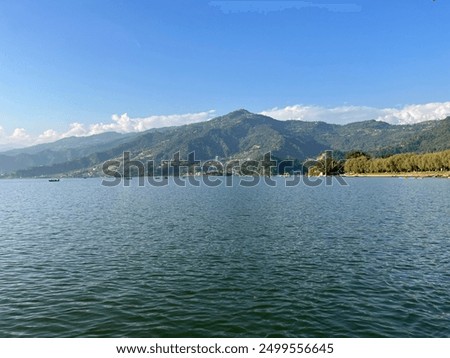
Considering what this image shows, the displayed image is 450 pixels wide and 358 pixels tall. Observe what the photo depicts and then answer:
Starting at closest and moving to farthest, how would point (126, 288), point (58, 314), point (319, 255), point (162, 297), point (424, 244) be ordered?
point (58, 314)
point (162, 297)
point (126, 288)
point (319, 255)
point (424, 244)

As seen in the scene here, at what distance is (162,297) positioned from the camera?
1258 inches

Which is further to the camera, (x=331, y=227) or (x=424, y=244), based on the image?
(x=331, y=227)

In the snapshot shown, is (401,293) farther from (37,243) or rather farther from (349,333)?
(37,243)

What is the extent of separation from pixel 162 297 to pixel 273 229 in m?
38.3

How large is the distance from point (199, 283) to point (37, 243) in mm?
33921

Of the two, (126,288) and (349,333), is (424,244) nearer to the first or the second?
(349,333)

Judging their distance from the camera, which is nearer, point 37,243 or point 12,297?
point 12,297

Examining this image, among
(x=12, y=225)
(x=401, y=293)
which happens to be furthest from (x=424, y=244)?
(x=12, y=225)

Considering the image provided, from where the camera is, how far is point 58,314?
2823 cm
